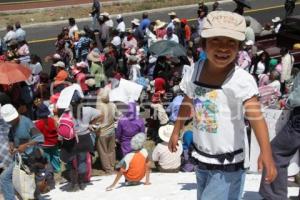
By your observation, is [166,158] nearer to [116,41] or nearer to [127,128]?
[127,128]

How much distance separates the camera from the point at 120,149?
991 cm

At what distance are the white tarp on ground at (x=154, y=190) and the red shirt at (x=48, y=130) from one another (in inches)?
31.2

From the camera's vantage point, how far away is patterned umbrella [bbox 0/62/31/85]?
35.4 ft

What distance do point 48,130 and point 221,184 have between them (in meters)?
5.40

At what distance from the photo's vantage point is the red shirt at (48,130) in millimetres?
8828

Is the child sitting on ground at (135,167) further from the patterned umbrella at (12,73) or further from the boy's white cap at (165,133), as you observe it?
the patterned umbrella at (12,73)

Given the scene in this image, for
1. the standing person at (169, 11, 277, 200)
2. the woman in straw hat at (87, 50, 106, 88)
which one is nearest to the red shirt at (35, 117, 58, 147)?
the woman in straw hat at (87, 50, 106, 88)

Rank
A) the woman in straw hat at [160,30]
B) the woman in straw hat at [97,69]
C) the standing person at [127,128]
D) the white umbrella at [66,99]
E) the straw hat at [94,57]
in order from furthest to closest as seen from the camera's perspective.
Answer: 1. the woman in straw hat at [160,30]
2. the straw hat at [94,57]
3. the woman in straw hat at [97,69]
4. the standing person at [127,128]
5. the white umbrella at [66,99]

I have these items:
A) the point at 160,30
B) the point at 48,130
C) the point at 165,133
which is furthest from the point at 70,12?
the point at 165,133

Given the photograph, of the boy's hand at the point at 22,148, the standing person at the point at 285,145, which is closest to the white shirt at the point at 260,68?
the boy's hand at the point at 22,148

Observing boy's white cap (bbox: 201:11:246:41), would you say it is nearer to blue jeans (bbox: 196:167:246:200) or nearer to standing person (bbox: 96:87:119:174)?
A: blue jeans (bbox: 196:167:246:200)

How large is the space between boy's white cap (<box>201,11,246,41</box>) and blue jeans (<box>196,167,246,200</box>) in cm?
97

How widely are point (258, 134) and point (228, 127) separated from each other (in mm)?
221

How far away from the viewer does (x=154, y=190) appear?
22.7 feet
